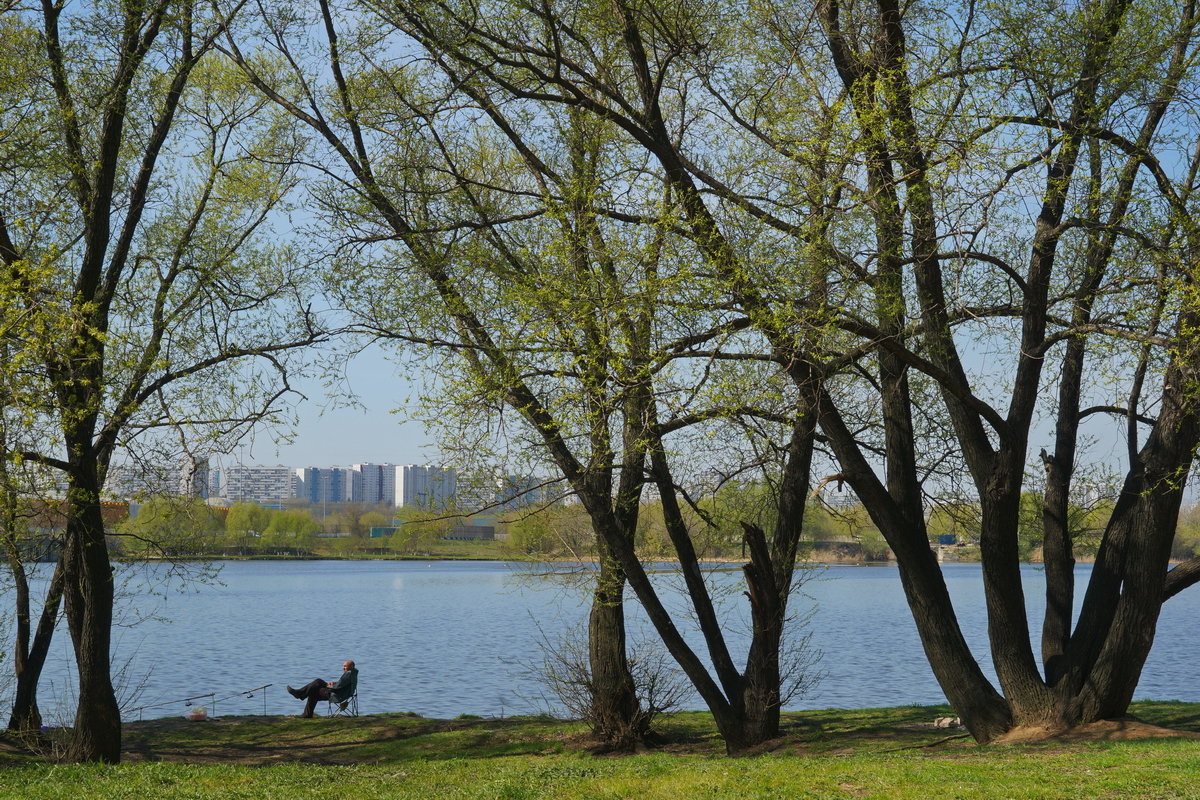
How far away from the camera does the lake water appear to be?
21.2m

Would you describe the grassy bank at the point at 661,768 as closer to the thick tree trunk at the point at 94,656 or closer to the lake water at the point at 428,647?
the thick tree trunk at the point at 94,656

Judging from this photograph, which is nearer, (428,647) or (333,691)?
(333,691)

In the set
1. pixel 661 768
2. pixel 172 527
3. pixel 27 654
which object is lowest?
pixel 661 768

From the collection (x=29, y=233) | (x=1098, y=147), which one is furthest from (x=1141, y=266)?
(x=29, y=233)

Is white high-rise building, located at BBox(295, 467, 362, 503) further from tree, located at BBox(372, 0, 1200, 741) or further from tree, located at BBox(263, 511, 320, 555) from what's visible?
tree, located at BBox(372, 0, 1200, 741)

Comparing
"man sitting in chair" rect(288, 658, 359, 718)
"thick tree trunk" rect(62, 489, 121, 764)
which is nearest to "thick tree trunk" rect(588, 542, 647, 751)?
"thick tree trunk" rect(62, 489, 121, 764)

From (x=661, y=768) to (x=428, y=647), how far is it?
22284mm

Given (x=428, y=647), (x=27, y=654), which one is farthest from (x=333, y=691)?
(x=428, y=647)

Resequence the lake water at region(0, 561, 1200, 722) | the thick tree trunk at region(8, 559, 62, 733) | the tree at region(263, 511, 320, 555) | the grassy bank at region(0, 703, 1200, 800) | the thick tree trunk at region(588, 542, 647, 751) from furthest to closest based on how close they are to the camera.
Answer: the tree at region(263, 511, 320, 555)
the lake water at region(0, 561, 1200, 722)
the thick tree trunk at region(8, 559, 62, 733)
the thick tree trunk at region(588, 542, 647, 751)
the grassy bank at region(0, 703, 1200, 800)

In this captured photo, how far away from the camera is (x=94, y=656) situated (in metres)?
11.6

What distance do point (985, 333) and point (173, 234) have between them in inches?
446

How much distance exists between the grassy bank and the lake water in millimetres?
2028

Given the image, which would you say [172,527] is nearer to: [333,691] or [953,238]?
[333,691]

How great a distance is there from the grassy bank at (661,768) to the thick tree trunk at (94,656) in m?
0.84
